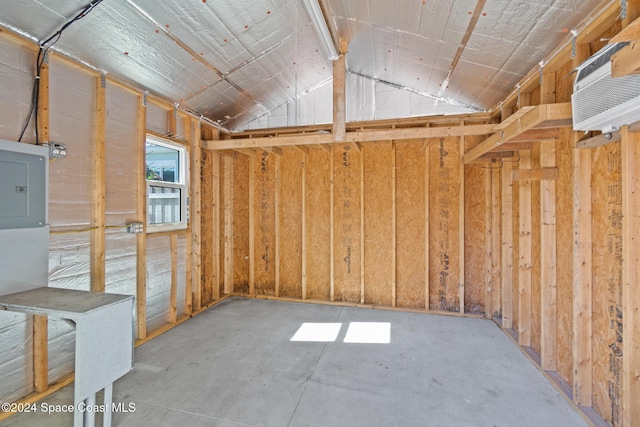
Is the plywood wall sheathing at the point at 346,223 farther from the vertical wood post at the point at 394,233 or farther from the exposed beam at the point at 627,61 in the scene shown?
the exposed beam at the point at 627,61

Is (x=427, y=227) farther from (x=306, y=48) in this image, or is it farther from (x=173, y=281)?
(x=173, y=281)

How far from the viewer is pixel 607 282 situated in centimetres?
193

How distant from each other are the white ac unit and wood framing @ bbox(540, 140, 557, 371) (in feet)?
2.84

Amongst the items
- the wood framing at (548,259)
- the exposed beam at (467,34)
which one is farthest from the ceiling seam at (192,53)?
the wood framing at (548,259)

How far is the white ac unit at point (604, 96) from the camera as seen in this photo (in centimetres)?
141

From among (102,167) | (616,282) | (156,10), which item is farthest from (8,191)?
(616,282)

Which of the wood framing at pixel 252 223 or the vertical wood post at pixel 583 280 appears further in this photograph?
the wood framing at pixel 252 223

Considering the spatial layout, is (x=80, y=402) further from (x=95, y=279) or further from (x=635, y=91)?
(x=635, y=91)

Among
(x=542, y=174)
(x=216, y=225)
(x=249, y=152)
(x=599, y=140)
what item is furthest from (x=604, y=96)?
(x=216, y=225)

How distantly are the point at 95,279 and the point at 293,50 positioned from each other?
329cm

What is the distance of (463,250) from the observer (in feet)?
13.1

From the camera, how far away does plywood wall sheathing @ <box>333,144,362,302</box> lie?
445 cm

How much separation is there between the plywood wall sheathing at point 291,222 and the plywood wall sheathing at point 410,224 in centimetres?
159

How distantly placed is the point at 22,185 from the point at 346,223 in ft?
11.8
